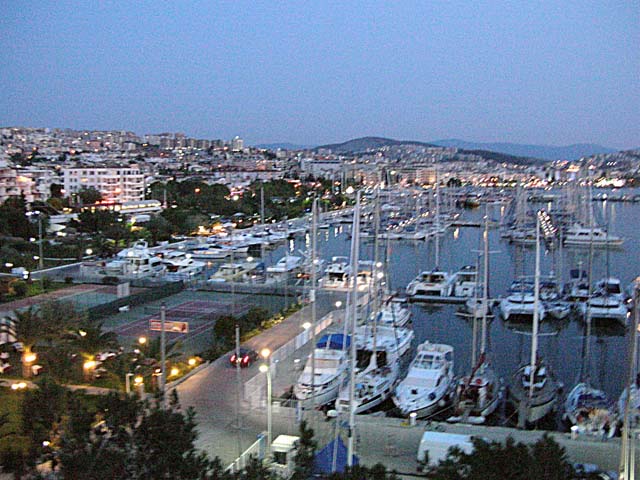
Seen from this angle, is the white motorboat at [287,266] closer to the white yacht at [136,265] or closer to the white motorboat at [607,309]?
the white yacht at [136,265]

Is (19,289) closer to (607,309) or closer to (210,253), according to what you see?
(210,253)

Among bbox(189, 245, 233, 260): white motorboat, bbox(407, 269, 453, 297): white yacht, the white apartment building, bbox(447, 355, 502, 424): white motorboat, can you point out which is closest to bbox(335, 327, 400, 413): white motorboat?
bbox(447, 355, 502, 424): white motorboat

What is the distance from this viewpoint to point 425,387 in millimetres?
12352

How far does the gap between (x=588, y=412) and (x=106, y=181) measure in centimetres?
4787

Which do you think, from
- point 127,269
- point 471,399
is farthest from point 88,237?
point 471,399

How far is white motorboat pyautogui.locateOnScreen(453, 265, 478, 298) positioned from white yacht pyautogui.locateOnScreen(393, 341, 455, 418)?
358 inches

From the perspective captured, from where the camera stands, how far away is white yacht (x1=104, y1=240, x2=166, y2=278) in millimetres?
24984

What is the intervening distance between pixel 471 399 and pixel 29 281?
1509cm

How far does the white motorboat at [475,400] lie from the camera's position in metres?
11.8

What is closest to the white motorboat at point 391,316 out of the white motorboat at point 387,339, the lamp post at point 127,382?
the white motorboat at point 387,339

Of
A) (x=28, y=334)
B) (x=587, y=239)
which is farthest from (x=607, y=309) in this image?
(x=587, y=239)

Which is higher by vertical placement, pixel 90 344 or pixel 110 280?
pixel 90 344

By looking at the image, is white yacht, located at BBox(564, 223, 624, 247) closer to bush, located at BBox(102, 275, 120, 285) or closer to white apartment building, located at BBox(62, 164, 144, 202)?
bush, located at BBox(102, 275, 120, 285)

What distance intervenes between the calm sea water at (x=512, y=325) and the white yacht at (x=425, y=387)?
6.03 feet
